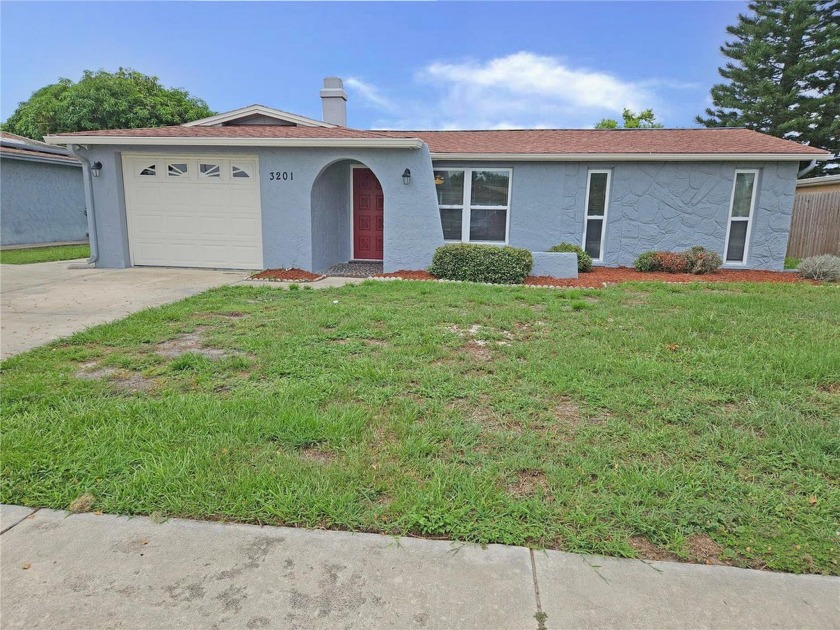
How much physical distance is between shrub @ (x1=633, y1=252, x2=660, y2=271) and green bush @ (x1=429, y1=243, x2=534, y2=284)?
295 centimetres

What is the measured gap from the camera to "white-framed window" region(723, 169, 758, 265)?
11.5 meters

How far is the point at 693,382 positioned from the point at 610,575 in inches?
104

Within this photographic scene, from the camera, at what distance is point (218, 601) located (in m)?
2.01

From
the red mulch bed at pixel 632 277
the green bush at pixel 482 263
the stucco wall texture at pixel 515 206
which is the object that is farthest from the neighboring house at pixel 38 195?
the green bush at pixel 482 263

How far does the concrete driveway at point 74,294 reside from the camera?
5953mm

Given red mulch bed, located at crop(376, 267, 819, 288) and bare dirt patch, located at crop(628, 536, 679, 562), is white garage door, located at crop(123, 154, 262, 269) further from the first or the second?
bare dirt patch, located at crop(628, 536, 679, 562)

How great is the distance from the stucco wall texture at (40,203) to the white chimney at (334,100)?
1066cm

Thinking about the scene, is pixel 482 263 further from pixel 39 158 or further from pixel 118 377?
pixel 39 158

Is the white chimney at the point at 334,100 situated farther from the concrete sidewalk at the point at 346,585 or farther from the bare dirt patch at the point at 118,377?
the concrete sidewalk at the point at 346,585

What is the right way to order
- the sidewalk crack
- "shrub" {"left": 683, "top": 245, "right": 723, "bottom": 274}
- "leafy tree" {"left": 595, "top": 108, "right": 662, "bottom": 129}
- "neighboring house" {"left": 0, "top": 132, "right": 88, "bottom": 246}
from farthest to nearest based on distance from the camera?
"leafy tree" {"left": 595, "top": 108, "right": 662, "bottom": 129}
"neighboring house" {"left": 0, "top": 132, "right": 88, "bottom": 246}
"shrub" {"left": 683, "top": 245, "right": 723, "bottom": 274}
the sidewalk crack

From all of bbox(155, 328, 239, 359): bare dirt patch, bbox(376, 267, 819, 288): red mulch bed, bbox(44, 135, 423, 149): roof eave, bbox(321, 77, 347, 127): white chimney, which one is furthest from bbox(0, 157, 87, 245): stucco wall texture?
bbox(155, 328, 239, 359): bare dirt patch

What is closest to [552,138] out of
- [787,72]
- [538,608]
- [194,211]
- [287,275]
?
[287,275]

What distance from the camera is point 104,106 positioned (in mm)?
23719

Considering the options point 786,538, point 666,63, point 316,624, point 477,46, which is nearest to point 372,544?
point 316,624
